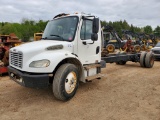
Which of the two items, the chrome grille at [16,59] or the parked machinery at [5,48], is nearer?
the chrome grille at [16,59]

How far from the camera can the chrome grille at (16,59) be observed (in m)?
4.58

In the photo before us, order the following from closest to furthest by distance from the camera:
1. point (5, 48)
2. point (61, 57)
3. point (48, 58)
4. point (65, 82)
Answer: point (48, 58)
point (61, 57)
point (65, 82)
point (5, 48)

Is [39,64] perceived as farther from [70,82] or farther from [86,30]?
[86,30]

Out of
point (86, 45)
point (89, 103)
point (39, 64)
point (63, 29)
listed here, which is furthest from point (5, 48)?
point (89, 103)

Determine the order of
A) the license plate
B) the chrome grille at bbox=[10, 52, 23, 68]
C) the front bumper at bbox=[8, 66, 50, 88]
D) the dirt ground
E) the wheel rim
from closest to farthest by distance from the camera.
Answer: the dirt ground
the front bumper at bbox=[8, 66, 50, 88]
the chrome grille at bbox=[10, 52, 23, 68]
the license plate
the wheel rim

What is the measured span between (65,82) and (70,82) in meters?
0.20

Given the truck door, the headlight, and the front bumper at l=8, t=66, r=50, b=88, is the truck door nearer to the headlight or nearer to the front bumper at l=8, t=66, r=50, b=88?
the headlight

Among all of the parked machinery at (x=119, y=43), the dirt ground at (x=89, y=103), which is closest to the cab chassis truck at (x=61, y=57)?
the dirt ground at (x=89, y=103)

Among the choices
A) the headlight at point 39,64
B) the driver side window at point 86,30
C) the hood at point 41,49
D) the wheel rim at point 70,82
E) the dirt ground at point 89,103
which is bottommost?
the dirt ground at point 89,103

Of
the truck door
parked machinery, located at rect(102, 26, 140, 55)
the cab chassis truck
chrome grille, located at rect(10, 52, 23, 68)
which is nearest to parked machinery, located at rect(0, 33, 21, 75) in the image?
the cab chassis truck

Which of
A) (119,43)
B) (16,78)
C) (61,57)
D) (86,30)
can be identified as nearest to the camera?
(61,57)

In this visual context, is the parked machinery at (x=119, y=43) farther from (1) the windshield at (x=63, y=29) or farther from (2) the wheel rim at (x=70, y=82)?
(2) the wheel rim at (x=70, y=82)

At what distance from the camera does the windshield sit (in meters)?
5.30

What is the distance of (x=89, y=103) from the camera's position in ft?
16.2
